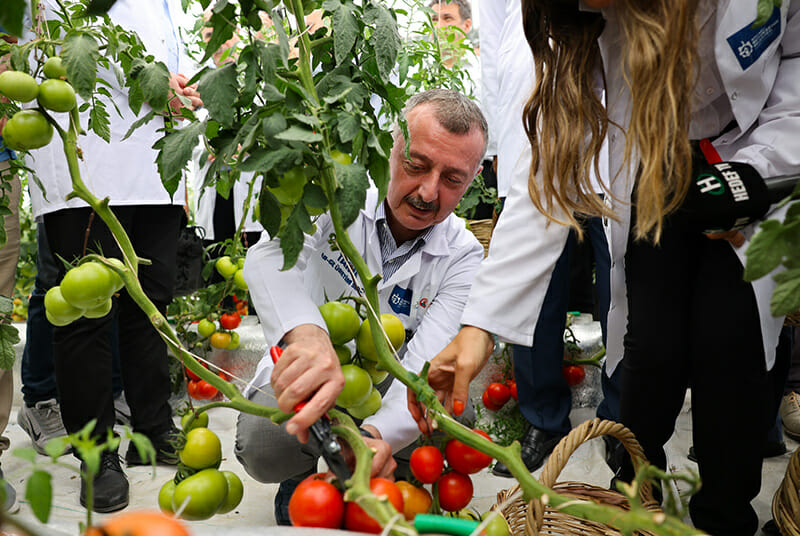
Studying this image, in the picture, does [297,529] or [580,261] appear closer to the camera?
[297,529]

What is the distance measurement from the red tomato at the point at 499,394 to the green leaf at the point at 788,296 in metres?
1.60

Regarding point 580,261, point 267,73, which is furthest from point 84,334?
point 580,261

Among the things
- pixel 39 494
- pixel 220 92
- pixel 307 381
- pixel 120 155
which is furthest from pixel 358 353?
pixel 120 155

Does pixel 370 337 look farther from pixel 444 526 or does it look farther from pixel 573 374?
pixel 573 374

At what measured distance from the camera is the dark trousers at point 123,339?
4.71ft

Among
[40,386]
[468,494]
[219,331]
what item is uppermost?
[468,494]

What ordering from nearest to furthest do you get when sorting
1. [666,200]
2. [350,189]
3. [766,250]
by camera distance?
1. [766,250]
2. [350,189]
3. [666,200]

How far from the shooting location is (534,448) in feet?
5.86

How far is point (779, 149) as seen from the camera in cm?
88

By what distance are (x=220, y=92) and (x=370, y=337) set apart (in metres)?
0.35

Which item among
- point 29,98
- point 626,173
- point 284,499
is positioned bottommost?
point 284,499

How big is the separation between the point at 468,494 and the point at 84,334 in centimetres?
108

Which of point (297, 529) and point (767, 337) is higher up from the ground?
point (297, 529)

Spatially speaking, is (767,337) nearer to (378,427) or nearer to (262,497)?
(378,427)
